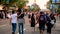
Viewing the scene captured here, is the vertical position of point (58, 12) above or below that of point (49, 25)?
below

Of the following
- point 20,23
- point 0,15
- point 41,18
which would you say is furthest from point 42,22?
point 0,15

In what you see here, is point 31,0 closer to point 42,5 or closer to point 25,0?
point 42,5

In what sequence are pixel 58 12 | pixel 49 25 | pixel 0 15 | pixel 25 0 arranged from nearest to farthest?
pixel 49 25, pixel 0 15, pixel 58 12, pixel 25 0

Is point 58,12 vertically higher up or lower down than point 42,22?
lower down

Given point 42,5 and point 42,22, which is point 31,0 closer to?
point 42,5

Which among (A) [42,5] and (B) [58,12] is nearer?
(B) [58,12]

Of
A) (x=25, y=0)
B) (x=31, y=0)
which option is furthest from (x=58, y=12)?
(x=31, y=0)

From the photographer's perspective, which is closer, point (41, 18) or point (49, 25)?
point (41, 18)

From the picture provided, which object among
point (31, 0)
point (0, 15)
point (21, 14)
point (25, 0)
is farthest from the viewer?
point (31, 0)

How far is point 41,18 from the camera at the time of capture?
16438 millimetres

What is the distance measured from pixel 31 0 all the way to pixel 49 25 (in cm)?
14594

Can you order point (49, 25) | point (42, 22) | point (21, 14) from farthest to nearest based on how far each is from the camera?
point (49, 25)
point (42, 22)
point (21, 14)

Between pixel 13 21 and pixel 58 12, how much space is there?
7582 centimetres

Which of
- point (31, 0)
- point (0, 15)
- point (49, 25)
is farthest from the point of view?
point (31, 0)
